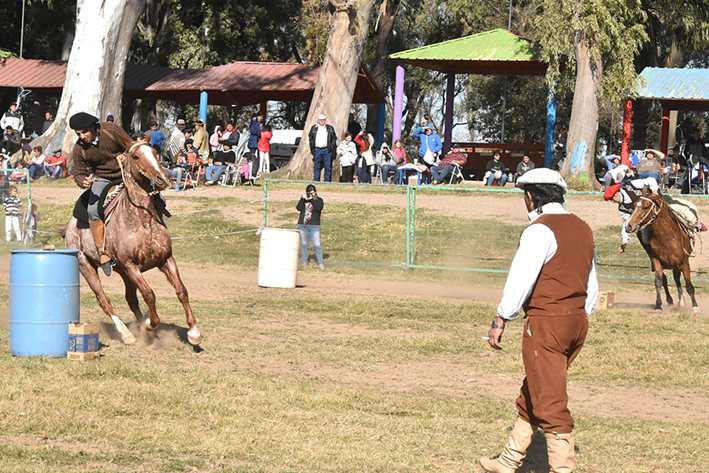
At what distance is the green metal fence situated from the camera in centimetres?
2014

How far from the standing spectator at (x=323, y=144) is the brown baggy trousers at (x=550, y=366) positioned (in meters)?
20.5

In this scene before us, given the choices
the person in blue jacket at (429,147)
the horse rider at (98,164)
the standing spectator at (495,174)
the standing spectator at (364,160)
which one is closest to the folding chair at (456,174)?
the person in blue jacket at (429,147)

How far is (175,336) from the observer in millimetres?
11016

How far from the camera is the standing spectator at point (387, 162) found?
90.8 feet

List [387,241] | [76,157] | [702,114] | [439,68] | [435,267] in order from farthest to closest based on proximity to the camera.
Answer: [702,114], [439,68], [387,241], [435,267], [76,157]


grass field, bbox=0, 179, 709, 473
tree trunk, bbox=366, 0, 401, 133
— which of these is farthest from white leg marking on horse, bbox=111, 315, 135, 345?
tree trunk, bbox=366, 0, 401, 133

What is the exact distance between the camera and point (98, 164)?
10.4 m

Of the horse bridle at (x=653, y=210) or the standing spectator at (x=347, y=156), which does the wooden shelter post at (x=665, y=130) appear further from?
the horse bridle at (x=653, y=210)

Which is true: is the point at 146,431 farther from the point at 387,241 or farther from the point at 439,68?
the point at 439,68

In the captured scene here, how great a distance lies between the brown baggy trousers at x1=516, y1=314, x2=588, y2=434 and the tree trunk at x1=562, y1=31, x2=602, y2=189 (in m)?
23.4

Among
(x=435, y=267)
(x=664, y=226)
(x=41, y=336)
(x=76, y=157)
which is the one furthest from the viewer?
(x=435, y=267)

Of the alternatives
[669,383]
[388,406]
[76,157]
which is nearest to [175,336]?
[76,157]

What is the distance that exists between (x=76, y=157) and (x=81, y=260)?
1.31 meters

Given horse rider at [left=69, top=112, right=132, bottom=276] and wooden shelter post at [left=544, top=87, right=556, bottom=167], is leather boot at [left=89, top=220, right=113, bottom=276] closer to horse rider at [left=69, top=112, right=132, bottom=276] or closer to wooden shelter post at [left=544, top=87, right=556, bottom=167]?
horse rider at [left=69, top=112, right=132, bottom=276]
